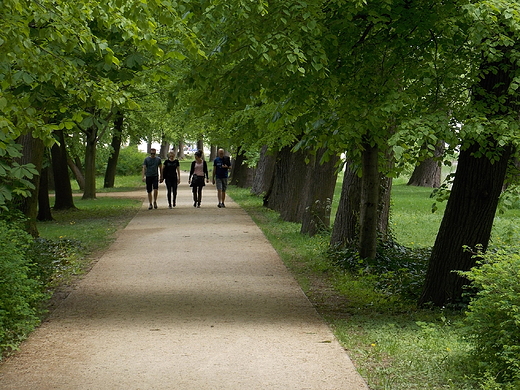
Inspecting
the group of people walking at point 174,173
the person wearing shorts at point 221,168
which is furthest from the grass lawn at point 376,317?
the person wearing shorts at point 221,168

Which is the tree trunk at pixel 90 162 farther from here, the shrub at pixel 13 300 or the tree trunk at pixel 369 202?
the shrub at pixel 13 300

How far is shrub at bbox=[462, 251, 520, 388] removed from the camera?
5855 millimetres

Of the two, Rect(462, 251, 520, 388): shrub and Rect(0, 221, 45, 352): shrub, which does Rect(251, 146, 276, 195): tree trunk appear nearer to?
Rect(0, 221, 45, 352): shrub

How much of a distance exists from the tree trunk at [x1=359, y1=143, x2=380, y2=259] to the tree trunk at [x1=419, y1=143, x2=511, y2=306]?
2523 mm

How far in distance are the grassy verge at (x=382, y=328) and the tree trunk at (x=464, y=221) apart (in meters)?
0.36

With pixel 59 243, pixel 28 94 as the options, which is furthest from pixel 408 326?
pixel 59 243

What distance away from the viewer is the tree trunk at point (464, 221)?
9125mm

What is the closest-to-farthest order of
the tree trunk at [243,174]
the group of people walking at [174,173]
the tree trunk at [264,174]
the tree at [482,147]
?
the tree at [482,147], the group of people walking at [174,173], the tree trunk at [264,174], the tree trunk at [243,174]

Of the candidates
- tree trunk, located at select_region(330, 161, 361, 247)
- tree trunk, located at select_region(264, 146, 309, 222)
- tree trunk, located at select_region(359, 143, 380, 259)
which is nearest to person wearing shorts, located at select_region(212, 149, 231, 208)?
tree trunk, located at select_region(264, 146, 309, 222)

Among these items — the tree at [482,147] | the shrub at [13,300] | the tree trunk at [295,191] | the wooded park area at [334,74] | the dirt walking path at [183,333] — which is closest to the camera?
the dirt walking path at [183,333]

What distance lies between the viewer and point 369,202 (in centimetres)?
1204

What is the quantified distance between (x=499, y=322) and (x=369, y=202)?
19.2ft

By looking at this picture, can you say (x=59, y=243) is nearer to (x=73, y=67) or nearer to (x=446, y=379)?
(x=73, y=67)

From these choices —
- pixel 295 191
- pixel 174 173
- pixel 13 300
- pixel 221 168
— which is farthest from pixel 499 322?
pixel 221 168
